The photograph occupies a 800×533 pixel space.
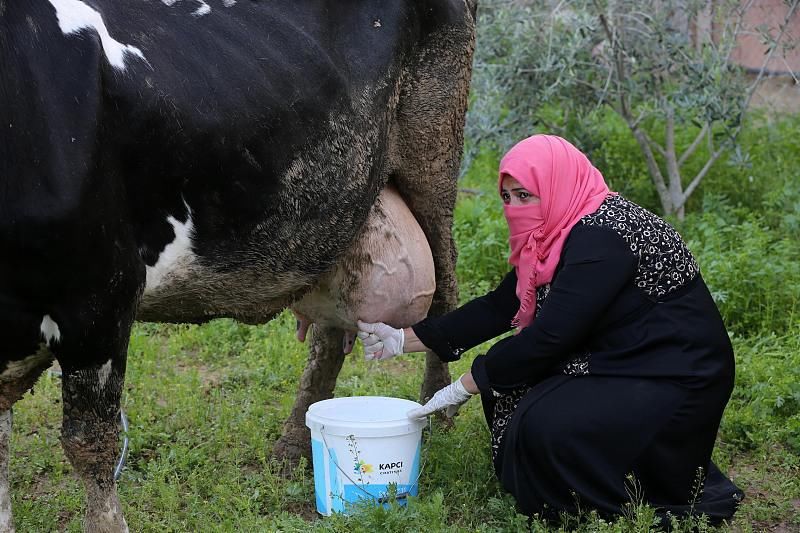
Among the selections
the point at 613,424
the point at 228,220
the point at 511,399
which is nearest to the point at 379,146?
the point at 228,220

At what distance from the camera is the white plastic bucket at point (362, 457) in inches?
138

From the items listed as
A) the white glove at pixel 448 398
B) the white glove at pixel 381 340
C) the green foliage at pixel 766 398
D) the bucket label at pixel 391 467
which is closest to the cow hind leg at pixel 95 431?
the bucket label at pixel 391 467

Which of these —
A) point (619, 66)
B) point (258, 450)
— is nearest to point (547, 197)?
point (258, 450)

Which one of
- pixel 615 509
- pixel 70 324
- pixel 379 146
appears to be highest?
pixel 379 146

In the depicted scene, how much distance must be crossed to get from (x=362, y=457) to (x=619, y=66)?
393cm

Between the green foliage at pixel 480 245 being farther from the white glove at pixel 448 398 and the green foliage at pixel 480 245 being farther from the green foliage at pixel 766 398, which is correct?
the white glove at pixel 448 398

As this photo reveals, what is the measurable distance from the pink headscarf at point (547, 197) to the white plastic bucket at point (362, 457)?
0.67m

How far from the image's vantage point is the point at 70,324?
2.86m

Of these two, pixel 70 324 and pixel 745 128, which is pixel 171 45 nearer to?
pixel 70 324

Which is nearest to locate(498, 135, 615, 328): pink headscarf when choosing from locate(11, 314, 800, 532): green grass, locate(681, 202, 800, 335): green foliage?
locate(11, 314, 800, 532): green grass

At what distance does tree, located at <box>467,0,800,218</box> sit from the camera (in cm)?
643

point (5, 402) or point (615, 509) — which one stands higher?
point (5, 402)

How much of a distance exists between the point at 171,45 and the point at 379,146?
37.0 inches

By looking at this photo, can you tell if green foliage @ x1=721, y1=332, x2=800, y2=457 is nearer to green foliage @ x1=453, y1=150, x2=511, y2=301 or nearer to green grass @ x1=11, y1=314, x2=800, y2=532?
green grass @ x1=11, y1=314, x2=800, y2=532
